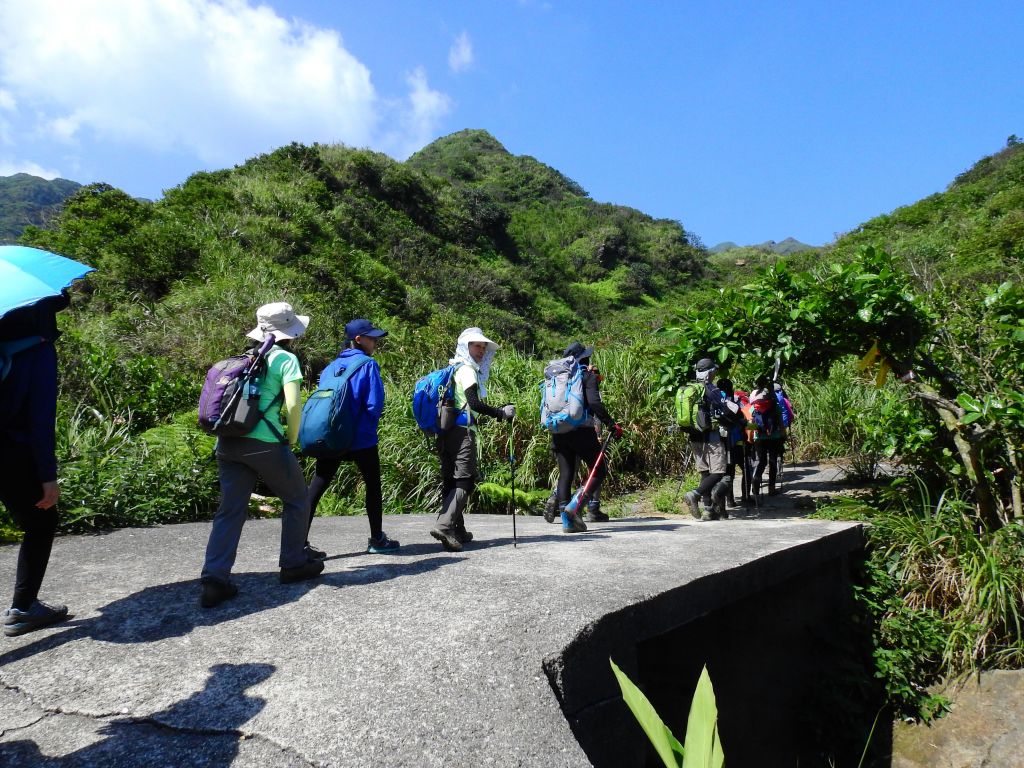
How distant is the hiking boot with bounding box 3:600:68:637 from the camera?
341cm

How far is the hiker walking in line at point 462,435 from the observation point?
4.92m

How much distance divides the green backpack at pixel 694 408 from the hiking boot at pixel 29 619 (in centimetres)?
519

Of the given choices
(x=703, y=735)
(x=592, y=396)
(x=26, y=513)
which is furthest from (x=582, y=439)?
(x=703, y=735)

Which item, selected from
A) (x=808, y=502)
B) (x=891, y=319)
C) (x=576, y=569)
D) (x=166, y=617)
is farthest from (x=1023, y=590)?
(x=166, y=617)

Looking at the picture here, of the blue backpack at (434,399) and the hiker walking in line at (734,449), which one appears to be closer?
the blue backpack at (434,399)

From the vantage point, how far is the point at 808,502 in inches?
309

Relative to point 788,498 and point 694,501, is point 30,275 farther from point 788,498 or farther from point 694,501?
point 788,498

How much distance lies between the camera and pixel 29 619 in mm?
3443

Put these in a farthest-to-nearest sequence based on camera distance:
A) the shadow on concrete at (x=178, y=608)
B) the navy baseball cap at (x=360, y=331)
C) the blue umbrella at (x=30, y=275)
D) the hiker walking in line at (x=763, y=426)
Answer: the hiker walking in line at (x=763, y=426)
the navy baseball cap at (x=360, y=331)
the shadow on concrete at (x=178, y=608)
the blue umbrella at (x=30, y=275)

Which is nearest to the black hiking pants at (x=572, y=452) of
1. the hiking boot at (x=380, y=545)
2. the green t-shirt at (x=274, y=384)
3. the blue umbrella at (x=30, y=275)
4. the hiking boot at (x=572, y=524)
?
the hiking boot at (x=572, y=524)

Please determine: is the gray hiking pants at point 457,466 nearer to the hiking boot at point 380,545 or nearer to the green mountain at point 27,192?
the hiking boot at point 380,545

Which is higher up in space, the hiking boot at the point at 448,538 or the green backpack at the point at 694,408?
the green backpack at the point at 694,408

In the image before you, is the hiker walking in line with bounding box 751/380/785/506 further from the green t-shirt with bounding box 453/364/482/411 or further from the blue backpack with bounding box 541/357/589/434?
the green t-shirt with bounding box 453/364/482/411

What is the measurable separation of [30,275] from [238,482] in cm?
138
